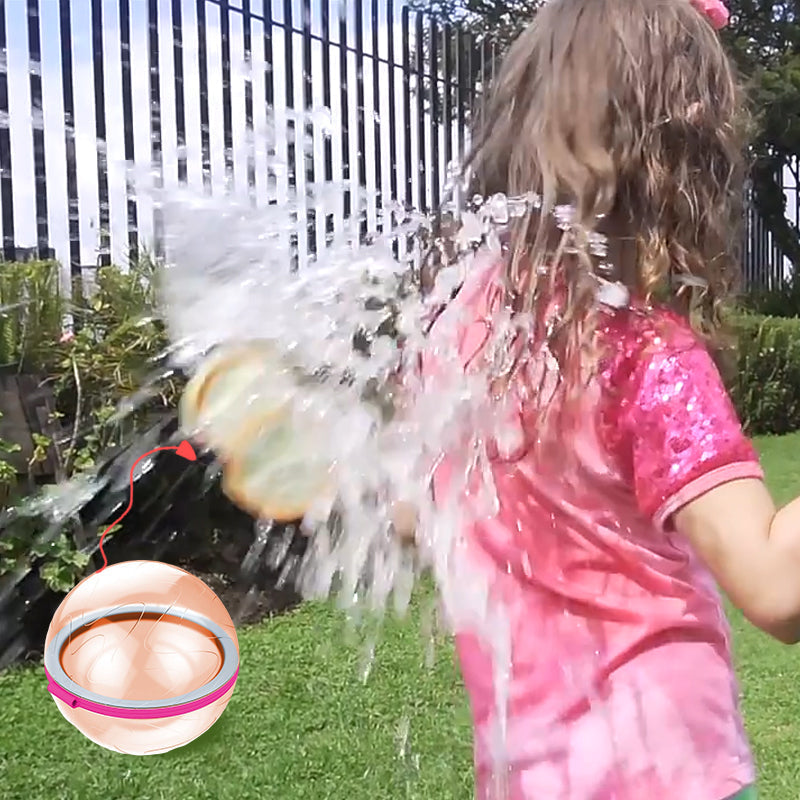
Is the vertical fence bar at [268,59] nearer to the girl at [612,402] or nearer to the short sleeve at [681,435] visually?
the girl at [612,402]

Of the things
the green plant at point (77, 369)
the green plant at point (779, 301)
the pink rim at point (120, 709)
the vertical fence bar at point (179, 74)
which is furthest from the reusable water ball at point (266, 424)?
Answer: the green plant at point (779, 301)

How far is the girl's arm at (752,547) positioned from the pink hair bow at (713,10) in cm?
49

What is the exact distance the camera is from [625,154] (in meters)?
1.08

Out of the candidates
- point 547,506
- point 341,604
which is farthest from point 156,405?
point 547,506

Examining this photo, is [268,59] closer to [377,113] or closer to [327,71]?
[327,71]

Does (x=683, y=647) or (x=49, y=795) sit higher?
(x=683, y=647)

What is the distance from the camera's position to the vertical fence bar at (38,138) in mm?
3951

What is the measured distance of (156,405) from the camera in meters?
3.07

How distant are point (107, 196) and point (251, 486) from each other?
2.87 m

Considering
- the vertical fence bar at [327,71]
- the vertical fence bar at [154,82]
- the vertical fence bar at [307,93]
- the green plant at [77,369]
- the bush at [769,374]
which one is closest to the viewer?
the green plant at [77,369]

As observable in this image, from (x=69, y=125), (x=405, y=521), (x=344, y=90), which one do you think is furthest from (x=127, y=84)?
(x=405, y=521)

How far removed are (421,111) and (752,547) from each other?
4.35m

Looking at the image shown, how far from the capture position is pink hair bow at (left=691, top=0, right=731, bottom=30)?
1.19 metres

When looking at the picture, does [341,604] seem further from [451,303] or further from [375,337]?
[451,303]
